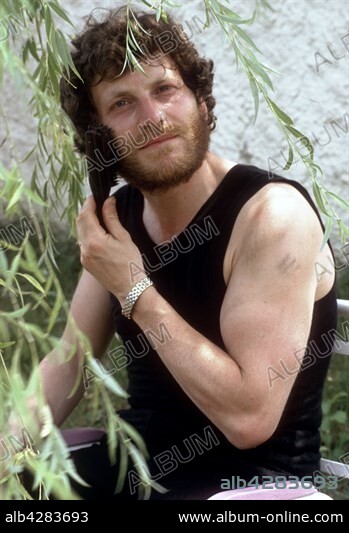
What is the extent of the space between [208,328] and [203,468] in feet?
0.90

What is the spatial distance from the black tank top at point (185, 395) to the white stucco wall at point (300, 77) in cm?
178

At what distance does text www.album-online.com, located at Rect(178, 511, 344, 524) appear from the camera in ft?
5.88

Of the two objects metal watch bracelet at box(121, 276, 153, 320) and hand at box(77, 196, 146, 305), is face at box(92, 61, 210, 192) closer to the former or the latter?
hand at box(77, 196, 146, 305)

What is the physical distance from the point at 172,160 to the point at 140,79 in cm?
17

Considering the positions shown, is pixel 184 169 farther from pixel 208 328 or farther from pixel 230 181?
pixel 208 328

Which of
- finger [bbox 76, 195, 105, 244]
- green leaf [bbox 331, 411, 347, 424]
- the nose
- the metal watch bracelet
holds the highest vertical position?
the nose

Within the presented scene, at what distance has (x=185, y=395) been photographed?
6.99 feet

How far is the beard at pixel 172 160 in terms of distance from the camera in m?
2.09

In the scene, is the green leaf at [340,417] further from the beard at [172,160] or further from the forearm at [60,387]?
the beard at [172,160]

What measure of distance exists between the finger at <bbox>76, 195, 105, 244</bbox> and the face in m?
0.11

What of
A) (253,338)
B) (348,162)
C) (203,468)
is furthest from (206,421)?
(348,162)

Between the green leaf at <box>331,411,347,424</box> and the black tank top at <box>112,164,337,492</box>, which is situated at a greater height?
the black tank top at <box>112,164,337,492</box>

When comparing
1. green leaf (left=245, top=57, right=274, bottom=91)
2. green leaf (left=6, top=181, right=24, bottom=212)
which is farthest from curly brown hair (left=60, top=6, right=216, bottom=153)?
green leaf (left=6, top=181, right=24, bottom=212)

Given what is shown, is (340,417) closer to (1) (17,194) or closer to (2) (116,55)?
(2) (116,55)
